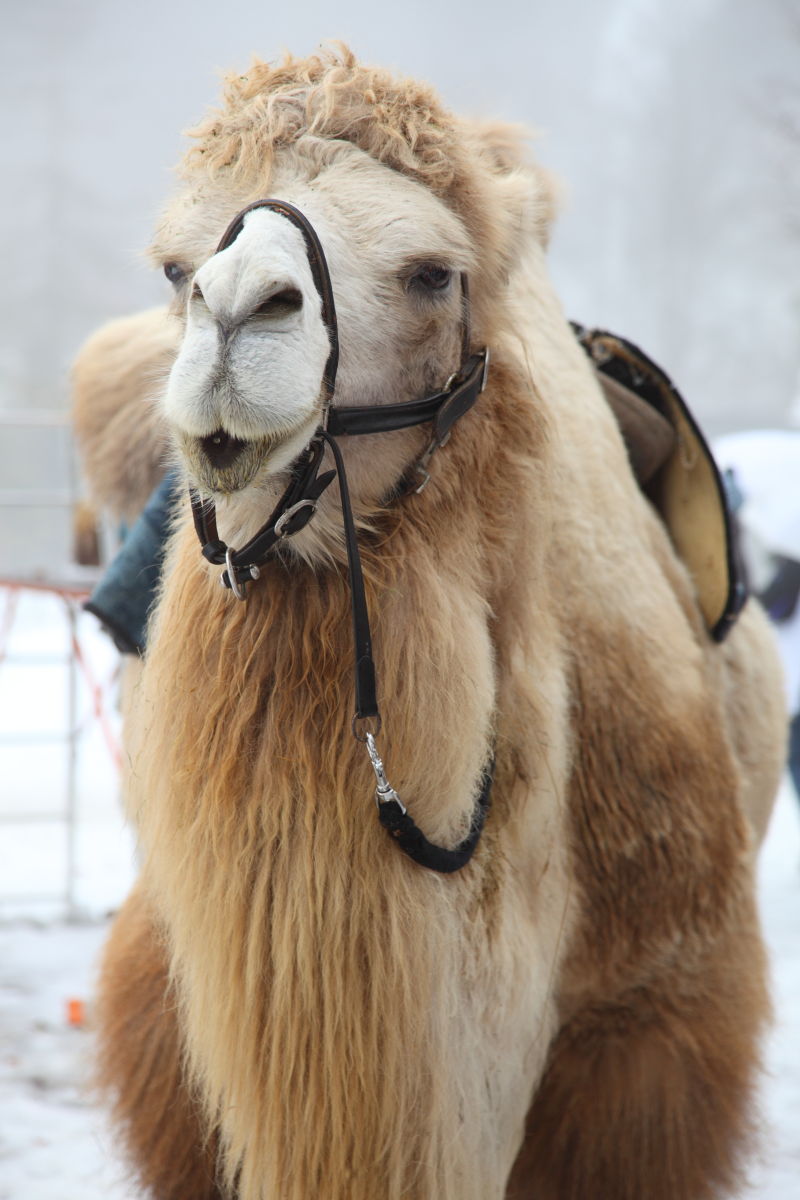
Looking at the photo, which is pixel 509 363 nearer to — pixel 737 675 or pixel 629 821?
pixel 629 821

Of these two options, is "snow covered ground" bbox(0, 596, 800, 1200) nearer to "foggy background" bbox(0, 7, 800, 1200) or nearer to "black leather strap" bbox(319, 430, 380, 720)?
"black leather strap" bbox(319, 430, 380, 720)

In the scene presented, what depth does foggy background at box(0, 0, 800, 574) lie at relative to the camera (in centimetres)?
1834

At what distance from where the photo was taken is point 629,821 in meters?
2.21

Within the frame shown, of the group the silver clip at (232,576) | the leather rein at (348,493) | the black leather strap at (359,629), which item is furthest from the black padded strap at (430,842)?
the silver clip at (232,576)

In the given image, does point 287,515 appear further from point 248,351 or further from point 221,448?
point 248,351

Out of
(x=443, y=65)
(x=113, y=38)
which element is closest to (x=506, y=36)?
(x=443, y=65)

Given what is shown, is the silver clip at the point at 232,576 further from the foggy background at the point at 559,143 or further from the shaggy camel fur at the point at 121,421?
the foggy background at the point at 559,143

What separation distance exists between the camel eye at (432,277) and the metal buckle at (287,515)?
0.38 meters

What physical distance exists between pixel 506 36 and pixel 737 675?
19.4 metres

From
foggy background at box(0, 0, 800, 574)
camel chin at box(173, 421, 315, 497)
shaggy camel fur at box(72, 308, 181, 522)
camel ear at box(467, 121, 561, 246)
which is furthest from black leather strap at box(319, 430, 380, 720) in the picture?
foggy background at box(0, 0, 800, 574)

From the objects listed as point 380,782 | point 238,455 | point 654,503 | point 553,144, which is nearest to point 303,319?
point 238,455

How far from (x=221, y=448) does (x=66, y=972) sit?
11.5 ft

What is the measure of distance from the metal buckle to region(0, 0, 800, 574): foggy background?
1710 centimetres

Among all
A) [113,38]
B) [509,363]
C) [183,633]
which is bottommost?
[113,38]
